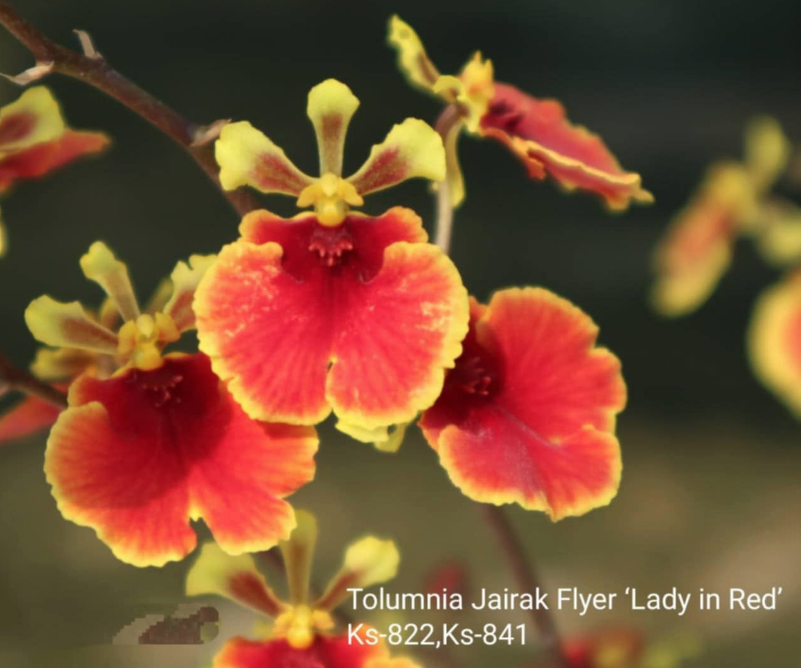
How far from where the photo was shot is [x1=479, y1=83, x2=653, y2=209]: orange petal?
A: 0.54m

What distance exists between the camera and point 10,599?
5.68 feet

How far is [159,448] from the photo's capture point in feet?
1.69

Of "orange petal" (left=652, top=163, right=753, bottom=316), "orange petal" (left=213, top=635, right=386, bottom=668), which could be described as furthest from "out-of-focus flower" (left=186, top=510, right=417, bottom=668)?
"orange petal" (left=652, top=163, right=753, bottom=316)

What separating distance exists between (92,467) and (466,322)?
0.20m

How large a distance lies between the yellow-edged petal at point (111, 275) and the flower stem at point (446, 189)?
180 mm

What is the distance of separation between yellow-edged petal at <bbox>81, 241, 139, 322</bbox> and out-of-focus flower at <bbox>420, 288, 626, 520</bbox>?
176 mm

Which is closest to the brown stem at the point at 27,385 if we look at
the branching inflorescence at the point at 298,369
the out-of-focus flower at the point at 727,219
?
the branching inflorescence at the point at 298,369

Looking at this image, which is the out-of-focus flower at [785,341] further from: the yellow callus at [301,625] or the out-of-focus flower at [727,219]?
the yellow callus at [301,625]

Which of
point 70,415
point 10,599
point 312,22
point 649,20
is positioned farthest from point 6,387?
point 649,20

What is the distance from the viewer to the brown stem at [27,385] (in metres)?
0.55

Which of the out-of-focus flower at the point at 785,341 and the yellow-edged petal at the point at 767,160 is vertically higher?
the yellow-edged petal at the point at 767,160

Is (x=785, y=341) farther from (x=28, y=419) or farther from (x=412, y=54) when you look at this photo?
(x=28, y=419)

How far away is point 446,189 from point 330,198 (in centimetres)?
9

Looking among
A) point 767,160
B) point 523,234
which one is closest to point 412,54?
point 767,160
